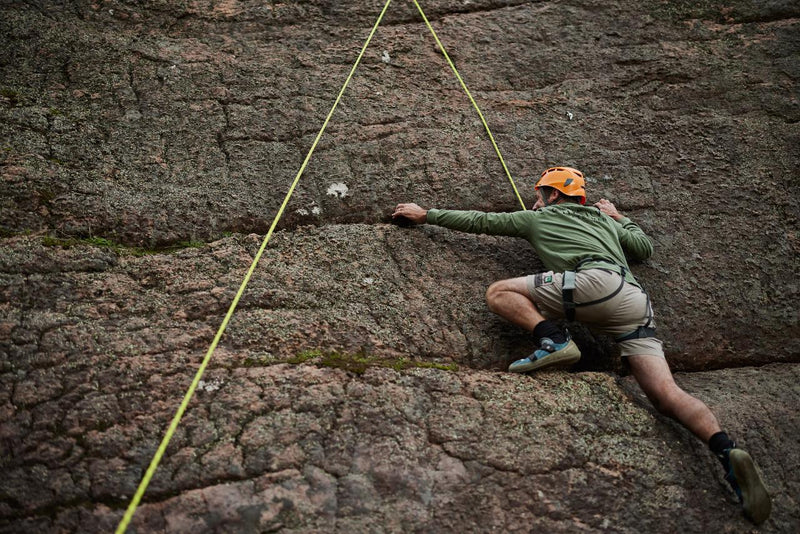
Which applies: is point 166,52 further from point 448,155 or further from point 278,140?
point 448,155

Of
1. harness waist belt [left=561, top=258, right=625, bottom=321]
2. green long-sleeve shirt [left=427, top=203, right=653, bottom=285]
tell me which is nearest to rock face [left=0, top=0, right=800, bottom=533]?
green long-sleeve shirt [left=427, top=203, right=653, bottom=285]

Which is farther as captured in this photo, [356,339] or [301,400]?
[356,339]

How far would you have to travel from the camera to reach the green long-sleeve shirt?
3.95m

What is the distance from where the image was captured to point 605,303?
12.3 ft

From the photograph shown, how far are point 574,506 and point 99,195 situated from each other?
359cm

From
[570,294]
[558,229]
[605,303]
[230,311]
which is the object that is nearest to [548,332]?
[570,294]

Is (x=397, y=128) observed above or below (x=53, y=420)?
above

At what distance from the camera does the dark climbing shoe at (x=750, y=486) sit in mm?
3215

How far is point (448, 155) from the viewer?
4.90 m

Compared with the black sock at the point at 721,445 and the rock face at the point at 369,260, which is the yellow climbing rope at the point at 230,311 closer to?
the rock face at the point at 369,260

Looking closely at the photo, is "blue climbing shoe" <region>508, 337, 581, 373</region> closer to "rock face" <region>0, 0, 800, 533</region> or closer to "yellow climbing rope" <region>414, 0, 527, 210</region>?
"rock face" <region>0, 0, 800, 533</region>

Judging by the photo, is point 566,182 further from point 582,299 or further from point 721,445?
point 721,445

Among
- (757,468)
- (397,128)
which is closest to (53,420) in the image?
(397,128)

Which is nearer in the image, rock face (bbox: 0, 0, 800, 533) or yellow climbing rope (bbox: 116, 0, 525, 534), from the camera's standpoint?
yellow climbing rope (bbox: 116, 0, 525, 534)
